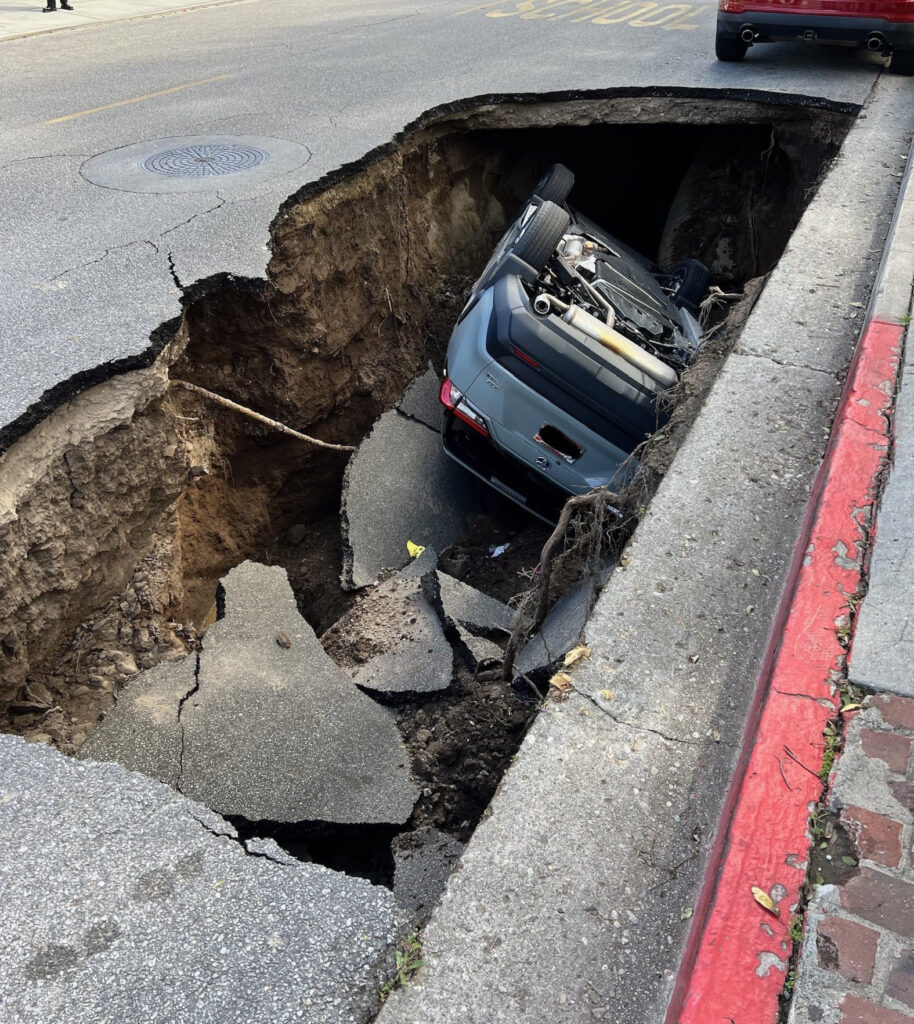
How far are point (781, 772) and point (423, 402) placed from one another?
19.0 ft

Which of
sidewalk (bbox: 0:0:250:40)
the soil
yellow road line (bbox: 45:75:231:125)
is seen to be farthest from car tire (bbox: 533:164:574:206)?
sidewalk (bbox: 0:0:250:40)

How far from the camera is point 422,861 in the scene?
119 inches

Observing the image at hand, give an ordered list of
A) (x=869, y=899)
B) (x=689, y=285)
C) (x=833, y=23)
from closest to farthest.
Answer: (x=869, y=899), (x=689, y=285), (x=833, y=23)

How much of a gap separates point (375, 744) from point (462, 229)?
6.71 meters

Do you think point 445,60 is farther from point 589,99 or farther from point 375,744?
point 375,744

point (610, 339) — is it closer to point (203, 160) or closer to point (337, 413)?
point (337, 413)

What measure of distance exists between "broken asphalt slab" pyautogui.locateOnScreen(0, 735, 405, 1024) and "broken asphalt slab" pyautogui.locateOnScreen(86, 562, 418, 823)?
86cm

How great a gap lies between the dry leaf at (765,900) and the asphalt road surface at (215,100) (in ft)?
11.3

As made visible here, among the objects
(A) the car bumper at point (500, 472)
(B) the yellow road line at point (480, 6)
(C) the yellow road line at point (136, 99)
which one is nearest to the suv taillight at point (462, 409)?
(A) the car bumper at point (500, 472)

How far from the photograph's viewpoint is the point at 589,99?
8461 millimetres

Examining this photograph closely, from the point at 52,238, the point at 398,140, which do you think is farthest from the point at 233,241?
the point at 398,140

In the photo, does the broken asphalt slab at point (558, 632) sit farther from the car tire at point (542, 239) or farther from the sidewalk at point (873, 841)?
the car tire at point (542, 239)

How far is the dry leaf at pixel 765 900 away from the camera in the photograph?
193 cm

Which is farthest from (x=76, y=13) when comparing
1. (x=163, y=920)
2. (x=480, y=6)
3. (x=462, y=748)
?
(x=163, y=920)
